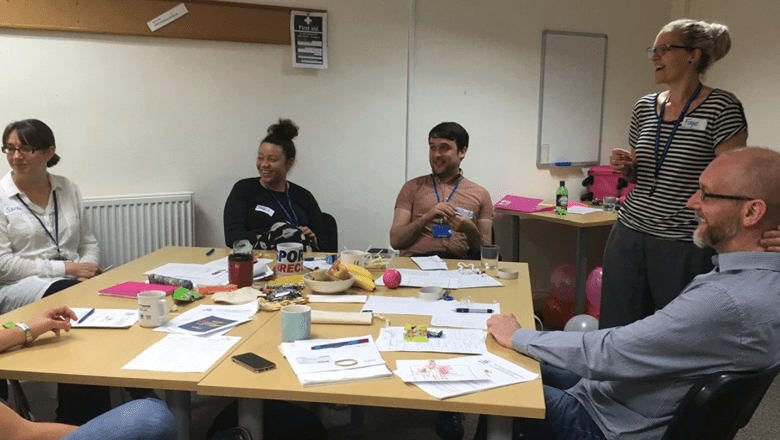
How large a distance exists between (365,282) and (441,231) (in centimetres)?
98

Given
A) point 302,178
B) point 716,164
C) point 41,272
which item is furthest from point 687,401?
point 302,178

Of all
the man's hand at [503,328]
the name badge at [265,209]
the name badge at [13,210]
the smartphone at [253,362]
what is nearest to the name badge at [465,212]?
the name badge at [265,209]

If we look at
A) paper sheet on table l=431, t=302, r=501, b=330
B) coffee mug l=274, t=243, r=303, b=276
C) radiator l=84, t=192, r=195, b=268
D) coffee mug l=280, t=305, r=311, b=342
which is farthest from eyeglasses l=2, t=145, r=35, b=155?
paper sheet on table l=431, t=302, r=501, b=330

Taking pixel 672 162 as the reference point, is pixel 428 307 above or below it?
below

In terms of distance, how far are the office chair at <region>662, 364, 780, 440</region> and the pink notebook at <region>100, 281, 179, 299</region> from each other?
161 cm

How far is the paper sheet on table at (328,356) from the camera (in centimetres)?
145

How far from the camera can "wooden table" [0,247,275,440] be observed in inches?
54.7

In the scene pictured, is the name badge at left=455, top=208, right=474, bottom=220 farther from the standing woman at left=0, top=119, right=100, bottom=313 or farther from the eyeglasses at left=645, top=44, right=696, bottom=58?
the standing woman at left=0, top=119, right=100, bottom=313

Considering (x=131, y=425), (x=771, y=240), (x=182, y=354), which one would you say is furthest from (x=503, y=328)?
(x=131, y=425)

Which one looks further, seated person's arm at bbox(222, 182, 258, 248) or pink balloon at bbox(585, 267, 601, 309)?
pink balloon at bbox(585, 267, 601, 309)

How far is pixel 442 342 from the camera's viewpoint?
1638 millimetres

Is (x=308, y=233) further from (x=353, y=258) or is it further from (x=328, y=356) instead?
(x=328, y=356)

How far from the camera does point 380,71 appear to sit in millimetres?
4059

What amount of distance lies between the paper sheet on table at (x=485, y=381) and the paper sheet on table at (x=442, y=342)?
61 millimetres
